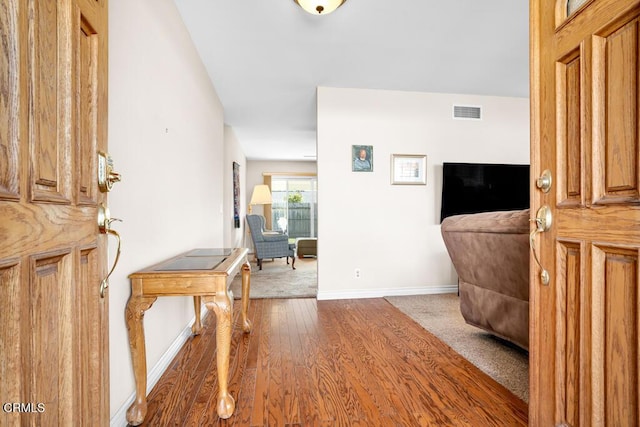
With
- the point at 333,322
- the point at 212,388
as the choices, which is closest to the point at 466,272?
the point at 333,322

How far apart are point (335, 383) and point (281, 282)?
2860 mm

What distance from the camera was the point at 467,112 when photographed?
13.0 feet

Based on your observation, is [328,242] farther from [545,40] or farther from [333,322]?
[545,40]

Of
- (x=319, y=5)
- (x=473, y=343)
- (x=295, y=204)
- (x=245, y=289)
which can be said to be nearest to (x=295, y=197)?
(x=295, y=204)

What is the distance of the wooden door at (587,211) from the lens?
757 millimetres

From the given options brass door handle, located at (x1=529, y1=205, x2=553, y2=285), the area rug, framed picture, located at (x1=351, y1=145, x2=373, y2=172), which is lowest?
the area rug

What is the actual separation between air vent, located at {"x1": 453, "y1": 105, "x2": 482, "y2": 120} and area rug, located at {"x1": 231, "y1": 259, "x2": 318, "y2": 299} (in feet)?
9.48

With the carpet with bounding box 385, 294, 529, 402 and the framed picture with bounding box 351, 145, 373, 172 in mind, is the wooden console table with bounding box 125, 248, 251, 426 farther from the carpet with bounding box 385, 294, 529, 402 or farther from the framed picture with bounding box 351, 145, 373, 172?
the framed picture with bounding box 351, 145, 373, 172

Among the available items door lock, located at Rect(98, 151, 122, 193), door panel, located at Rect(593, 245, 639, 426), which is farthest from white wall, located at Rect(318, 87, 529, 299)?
door panel, located at Rect(593, 245, 639, 426)

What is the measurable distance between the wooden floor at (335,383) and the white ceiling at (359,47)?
2.49 meters

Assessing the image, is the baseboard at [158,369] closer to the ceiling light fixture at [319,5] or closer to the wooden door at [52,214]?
the wooden door at [52,214]

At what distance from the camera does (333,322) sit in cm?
282

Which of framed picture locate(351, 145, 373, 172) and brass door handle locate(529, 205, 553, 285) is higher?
framed picture locate(351, 145, 373, 172)

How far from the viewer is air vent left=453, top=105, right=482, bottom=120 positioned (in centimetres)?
394
